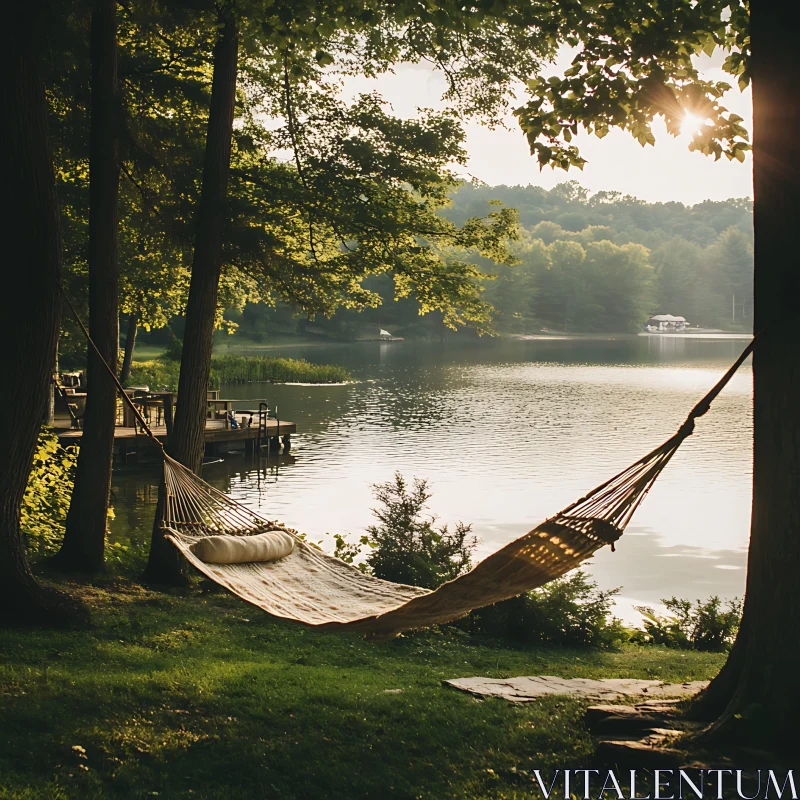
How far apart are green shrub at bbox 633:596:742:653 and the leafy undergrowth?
1572mm

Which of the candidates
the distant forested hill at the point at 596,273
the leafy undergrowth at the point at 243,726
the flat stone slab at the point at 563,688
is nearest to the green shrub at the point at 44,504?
the leafy undergrowth at the point at 243,726

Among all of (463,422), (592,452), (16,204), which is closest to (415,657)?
(16,204)

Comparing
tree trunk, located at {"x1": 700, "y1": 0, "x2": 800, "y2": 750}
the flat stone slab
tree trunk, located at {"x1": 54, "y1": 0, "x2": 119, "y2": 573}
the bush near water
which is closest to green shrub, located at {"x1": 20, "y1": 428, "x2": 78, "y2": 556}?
tree trunk, located at {"x1": 54, "y1": 0, "x2": 119, "y2": 573}

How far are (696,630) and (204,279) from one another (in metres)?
4.22

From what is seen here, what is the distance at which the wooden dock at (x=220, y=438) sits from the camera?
14.1 m

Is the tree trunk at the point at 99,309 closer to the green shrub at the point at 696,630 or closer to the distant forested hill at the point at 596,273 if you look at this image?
the green shrub at the point at 696,630

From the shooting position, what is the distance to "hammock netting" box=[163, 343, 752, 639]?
3.08 meters

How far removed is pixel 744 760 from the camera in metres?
2.52

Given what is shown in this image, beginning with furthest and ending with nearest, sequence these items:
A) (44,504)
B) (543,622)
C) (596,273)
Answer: (596,273)
(44,504)
(543,622)

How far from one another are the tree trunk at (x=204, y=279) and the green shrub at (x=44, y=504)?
857 millimetres

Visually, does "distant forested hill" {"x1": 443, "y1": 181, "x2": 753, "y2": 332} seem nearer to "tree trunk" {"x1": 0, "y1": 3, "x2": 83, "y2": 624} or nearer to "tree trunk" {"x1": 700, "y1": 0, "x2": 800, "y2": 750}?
"tree trunk" {"x1": 0, "y1": 3, "x2": 83, "y2": 624}

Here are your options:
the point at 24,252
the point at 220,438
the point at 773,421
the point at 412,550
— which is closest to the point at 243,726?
the point at 773,421

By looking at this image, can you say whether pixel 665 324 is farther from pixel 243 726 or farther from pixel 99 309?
pixel 243 726

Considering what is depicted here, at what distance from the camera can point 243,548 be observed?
4684 mm
